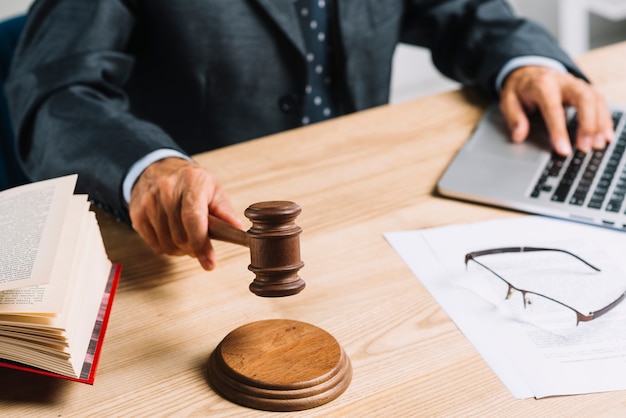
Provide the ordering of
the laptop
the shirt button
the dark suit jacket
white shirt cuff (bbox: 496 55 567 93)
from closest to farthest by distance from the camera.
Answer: the laptop < the dark suit jacket < white shirt cuff (bbox: 496 55 567 93) < the shirt button

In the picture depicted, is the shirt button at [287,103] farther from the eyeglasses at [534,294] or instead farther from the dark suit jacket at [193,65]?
the eyeglasses at [534,294]

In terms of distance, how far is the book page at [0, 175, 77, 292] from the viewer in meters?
0.77

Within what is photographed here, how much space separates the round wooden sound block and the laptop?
1.35 feet

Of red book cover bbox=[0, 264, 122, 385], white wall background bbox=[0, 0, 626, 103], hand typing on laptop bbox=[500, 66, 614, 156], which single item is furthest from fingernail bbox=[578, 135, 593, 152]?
white wall background bbox=[0, 0, 626, 103]

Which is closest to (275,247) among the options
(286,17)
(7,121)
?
(286,17)

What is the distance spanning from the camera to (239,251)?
107 centimetres

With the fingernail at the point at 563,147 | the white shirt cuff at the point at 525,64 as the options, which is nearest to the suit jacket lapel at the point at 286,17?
the white shirt cuff at the point at 525,64

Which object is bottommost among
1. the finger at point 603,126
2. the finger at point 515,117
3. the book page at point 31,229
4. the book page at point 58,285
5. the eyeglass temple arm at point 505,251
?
the finger at point 515,117

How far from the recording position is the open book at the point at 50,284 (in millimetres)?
774

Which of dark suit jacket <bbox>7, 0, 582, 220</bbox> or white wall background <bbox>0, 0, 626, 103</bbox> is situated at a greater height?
dark suit jacket <bbox>7, 0, 582, 220</bbox>

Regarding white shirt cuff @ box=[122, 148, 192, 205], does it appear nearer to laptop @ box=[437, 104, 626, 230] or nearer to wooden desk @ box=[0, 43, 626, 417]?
wooden desk @ box=[0, 43, 626, 417]

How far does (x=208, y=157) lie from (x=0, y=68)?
19.9 inches

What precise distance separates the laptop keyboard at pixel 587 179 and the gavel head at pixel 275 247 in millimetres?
484

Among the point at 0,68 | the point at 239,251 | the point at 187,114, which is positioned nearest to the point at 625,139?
the point at 239,251
